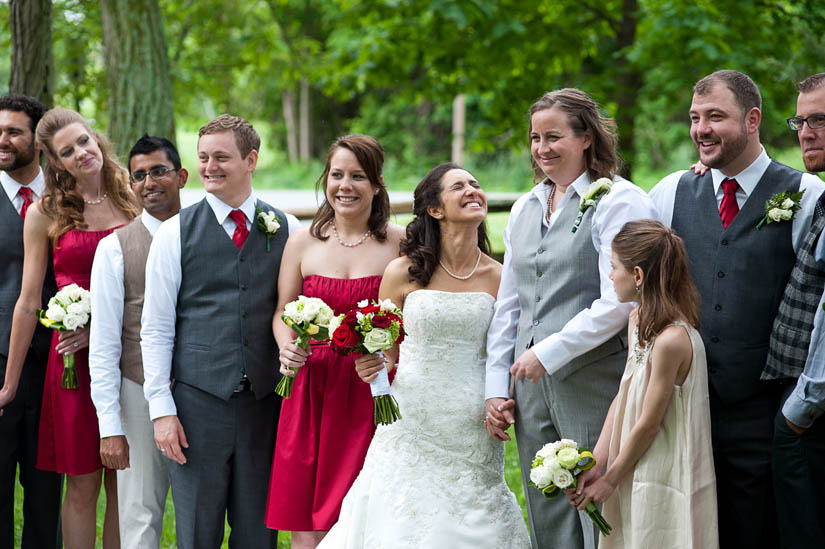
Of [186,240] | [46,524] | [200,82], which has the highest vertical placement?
[200,82]

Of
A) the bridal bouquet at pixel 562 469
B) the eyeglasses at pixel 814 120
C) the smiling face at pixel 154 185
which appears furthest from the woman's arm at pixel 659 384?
the smiling face at pixel 154 185

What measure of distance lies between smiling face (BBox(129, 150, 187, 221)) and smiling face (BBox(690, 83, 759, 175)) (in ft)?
8.66

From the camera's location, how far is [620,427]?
11.9ft

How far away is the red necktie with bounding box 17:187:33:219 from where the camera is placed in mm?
4766

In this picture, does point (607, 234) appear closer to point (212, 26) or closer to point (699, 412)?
point (699, 412)

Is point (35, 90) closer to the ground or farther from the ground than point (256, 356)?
farther from the ground

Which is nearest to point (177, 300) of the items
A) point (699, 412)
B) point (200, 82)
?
point (699, 412)

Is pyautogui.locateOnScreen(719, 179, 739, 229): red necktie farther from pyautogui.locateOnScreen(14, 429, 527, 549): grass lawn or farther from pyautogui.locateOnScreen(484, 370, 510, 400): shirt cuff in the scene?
pyautogui.locateOnScreen(14, 429, 527, 549): grass lawn

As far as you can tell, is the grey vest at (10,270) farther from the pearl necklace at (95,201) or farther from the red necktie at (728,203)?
the red necktie at (728,203)

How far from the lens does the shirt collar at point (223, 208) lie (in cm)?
425

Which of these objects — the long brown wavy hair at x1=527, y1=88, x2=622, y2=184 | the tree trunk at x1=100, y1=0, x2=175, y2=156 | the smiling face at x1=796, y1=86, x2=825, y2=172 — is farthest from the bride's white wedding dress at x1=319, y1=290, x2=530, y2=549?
the tree trunk at x1=100, y1=0, x2=175, y2=156

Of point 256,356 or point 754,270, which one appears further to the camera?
point 256,356

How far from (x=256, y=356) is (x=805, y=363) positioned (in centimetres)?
247

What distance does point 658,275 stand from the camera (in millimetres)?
3525
